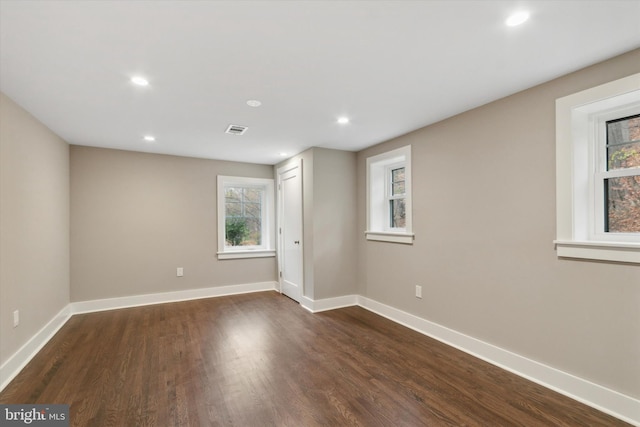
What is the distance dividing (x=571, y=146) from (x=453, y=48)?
1.14 metres

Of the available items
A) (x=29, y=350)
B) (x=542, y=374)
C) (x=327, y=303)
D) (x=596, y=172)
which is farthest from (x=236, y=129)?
(x=542, y=374)

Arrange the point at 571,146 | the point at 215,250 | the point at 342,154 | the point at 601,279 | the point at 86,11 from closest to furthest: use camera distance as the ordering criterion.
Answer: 1. the point at 86,11
2. the point at 601,279
3. the point at 571,146
4. the point at 342,154
5. the point at 215,250

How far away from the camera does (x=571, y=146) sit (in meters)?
2.11

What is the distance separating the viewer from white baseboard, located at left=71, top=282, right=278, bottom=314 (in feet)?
13.5

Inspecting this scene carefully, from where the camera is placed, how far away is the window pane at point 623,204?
1.99m

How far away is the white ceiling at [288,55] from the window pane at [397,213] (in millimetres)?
1299

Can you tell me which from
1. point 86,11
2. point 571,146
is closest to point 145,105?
point 86,11

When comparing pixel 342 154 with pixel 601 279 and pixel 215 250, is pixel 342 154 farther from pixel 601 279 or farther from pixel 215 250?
pixel 601 279

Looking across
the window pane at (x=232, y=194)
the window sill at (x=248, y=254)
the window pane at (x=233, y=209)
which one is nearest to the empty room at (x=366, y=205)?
the window sill at (x=248, y=254)

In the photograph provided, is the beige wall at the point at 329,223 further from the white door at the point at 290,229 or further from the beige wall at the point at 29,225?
the beige wall at the point at 29,225

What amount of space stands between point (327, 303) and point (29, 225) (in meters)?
3.34

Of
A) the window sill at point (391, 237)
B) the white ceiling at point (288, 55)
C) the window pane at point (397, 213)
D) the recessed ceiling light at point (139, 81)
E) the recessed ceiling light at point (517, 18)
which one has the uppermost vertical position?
the recessed ceiling light at point (517, 18)

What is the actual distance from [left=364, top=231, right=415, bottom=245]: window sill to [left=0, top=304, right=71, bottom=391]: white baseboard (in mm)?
3726

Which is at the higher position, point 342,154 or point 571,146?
point 342,154
